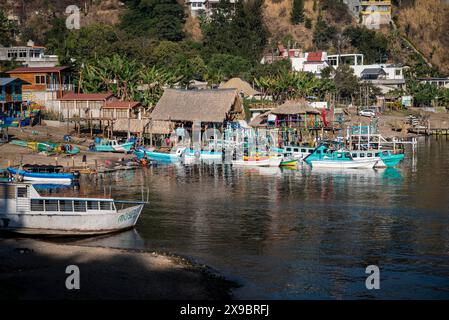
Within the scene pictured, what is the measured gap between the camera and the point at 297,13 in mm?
153750

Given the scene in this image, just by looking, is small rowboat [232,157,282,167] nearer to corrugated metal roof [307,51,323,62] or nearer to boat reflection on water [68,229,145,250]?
boat reflection on water [68,229,145,250]

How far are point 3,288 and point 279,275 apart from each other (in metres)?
12.4

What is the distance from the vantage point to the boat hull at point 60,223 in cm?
4431

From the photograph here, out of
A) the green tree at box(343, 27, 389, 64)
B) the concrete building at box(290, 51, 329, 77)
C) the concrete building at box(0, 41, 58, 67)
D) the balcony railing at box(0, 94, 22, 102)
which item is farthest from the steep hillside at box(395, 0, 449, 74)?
the balcony railing at box(0, 94, 22, 102)

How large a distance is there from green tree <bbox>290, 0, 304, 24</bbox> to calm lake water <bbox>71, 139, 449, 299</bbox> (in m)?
81.8

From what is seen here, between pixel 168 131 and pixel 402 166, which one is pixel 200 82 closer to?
pixel 168 131

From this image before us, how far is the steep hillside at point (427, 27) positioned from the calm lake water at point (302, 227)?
8476cm

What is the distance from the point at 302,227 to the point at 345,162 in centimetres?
3083

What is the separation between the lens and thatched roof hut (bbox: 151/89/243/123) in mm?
88938

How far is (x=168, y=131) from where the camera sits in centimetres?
9088

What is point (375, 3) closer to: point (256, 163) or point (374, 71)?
point (374, 71)

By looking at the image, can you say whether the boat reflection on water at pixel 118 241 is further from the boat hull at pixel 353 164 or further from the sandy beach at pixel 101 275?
the boat hull at pixel 353 164

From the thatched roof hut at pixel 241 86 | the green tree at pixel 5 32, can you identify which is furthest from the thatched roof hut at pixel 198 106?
the green tree at pixel 5 32
